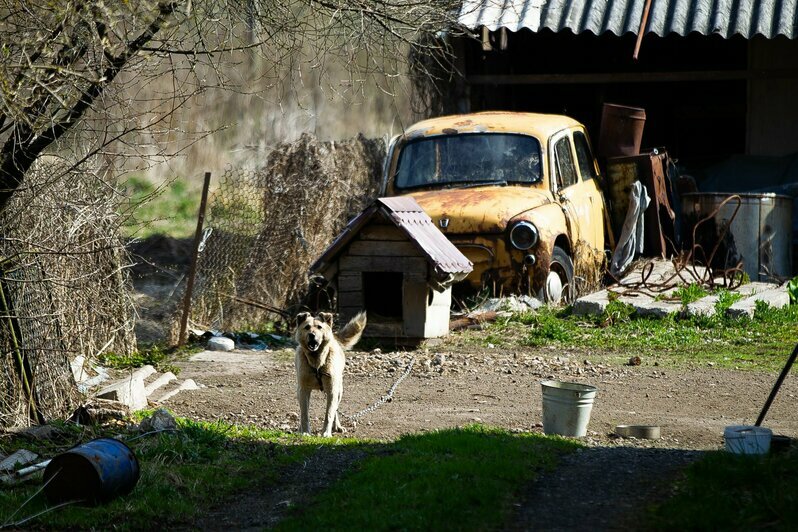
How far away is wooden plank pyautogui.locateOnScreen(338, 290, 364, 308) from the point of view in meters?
11.3

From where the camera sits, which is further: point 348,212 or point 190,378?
point 348,212

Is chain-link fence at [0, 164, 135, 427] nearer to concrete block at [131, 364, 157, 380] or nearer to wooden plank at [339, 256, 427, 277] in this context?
concrete block at [131, 364, 157, 380]

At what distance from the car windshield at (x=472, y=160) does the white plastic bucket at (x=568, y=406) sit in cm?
578

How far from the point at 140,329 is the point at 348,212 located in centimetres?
314

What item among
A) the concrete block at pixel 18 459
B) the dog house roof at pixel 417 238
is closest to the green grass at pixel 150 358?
the dog house roof at pixel 417 238

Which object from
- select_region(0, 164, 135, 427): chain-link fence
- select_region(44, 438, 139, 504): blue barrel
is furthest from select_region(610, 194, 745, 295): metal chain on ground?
select_region(44, 438, 139, 504): blue barrel

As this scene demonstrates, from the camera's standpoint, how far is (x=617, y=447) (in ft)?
22.5

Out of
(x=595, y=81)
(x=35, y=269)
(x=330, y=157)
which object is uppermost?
(x=595, y=81)

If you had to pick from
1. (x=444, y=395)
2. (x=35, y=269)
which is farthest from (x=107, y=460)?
(x=444, y=395)

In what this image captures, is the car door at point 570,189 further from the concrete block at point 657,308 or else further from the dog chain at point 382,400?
the dog chain at point 382,400

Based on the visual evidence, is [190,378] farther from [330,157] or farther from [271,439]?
[330,157]

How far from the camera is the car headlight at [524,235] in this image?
1156 centimetres

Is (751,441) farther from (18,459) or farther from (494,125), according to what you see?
(494,125)

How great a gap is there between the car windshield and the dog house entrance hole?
5.61 ft
